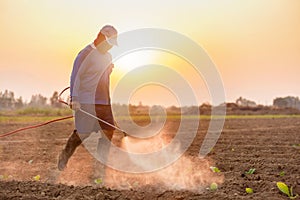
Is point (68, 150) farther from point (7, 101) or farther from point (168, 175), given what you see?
point (7, 101)

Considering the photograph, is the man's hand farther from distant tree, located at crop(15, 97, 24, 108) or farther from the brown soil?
distant tree, located at crop(15, 97, 24, 108)

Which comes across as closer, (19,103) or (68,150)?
(68,150)

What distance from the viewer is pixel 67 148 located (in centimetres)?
584

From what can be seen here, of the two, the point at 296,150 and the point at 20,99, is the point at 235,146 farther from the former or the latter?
the point at 20,99

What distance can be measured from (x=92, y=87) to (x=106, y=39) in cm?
65

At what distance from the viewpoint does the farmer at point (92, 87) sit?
18.7 ft

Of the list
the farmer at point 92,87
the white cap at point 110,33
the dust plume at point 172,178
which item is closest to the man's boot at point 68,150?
the farmer at point 92,87

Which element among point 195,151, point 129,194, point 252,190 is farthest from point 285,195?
point 195,151

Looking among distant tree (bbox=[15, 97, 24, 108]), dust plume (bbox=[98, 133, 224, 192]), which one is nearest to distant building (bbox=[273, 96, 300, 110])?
distant tree (bbox=[15, 97, 24, 108])

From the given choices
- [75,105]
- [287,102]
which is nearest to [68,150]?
[75,105]

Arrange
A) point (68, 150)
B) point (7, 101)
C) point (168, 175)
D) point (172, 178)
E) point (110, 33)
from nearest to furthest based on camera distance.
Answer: point (110, 33) < point (68, 150) < point (172, 178) < point (168, 175) < point (7, 101)

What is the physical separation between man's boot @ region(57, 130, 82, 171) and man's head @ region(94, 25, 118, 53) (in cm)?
116

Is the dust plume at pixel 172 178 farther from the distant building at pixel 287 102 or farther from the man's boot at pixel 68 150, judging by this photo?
the distant building at pixel 287 102

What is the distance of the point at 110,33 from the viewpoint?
18.6 feet
